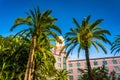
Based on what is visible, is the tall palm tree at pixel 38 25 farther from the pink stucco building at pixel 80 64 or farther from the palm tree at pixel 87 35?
the pink stucco building at pixel 80 64

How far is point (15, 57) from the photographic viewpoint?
4338 centimetres

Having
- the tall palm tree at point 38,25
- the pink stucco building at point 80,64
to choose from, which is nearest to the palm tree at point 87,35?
the tall palm tree at point 38,25

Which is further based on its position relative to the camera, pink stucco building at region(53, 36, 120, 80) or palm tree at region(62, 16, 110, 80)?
pink stucco building at region(53, 36, 120, 80)

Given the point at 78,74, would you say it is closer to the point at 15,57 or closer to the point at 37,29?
the point at 15,57

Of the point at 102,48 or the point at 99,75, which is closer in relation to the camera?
the point at 102,48

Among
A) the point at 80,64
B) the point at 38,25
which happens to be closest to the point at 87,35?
the point at 38,25

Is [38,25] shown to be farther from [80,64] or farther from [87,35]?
[80,64]

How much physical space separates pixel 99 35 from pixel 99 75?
24.1m

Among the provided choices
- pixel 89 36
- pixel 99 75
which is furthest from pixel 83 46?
pixel 99 75

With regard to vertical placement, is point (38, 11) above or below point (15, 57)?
above

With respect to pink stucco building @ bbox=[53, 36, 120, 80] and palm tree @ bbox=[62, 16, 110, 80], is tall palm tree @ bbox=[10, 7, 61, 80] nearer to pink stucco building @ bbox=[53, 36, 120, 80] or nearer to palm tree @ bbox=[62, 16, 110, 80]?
palm tree @ bbox=[62, 16, 110, 80]

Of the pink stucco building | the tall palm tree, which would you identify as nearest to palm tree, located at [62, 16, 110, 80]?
the tall palm tree

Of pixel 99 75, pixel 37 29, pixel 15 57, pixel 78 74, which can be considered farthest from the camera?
pixel 78 74

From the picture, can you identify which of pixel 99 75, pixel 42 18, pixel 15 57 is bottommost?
pixel 99 75
